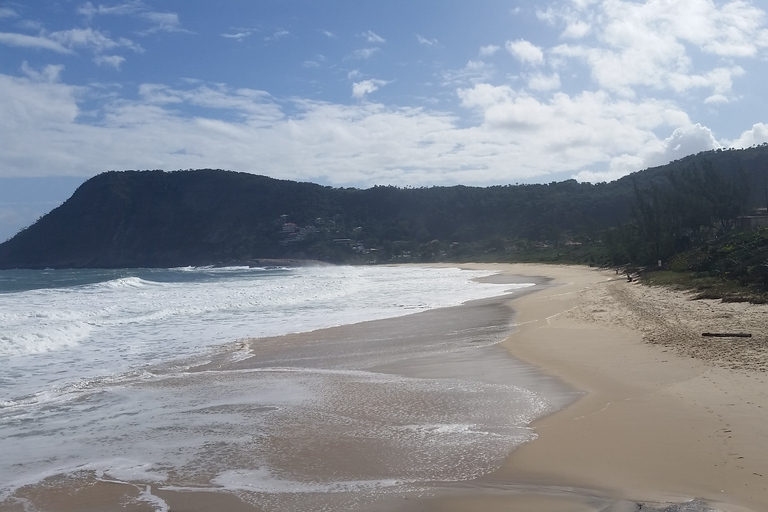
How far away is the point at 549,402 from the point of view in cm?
818

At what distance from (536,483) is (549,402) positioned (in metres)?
2.87

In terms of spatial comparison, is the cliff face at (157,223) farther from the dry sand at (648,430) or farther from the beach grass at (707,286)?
the dry sand at (648,430)

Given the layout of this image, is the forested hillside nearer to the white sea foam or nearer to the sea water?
the sea water

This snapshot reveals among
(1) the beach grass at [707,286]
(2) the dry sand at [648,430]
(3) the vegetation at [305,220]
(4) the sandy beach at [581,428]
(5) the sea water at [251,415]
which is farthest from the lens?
(3) the vegetation at [305,220]

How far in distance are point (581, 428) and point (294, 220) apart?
114 meters

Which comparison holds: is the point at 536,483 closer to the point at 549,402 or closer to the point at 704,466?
the point at 704,466

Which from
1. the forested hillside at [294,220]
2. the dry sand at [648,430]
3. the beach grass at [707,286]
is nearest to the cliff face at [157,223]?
the forested hillside at [294,220]

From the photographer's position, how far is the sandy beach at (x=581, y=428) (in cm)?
510

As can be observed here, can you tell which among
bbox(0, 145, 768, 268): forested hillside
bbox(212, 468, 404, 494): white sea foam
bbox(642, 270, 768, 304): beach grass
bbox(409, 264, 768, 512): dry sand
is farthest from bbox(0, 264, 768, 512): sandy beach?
bbox(0, 145, 768, 268): forested hillside

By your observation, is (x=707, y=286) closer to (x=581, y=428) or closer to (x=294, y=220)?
(x=581, y=428)

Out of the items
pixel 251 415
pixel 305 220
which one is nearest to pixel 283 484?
pixel 251 415

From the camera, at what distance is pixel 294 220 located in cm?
11881

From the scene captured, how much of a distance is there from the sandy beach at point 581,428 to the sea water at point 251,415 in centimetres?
9

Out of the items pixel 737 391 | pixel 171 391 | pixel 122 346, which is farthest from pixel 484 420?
pixel 122 346
